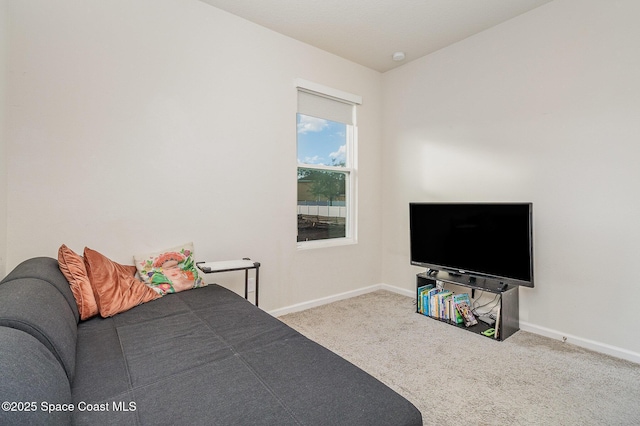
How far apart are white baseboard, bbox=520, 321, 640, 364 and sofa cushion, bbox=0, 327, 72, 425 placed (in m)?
3.32

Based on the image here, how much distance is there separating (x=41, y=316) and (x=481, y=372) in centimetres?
247

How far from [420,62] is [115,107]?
10.5 ft

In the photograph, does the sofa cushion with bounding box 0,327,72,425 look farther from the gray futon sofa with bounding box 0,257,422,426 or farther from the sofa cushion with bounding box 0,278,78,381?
the sofa cushion with bounding box 0,278,78,381

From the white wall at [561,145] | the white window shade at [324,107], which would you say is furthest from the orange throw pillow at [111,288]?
the white wall at [561,145]

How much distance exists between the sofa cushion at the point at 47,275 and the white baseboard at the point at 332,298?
1794mm

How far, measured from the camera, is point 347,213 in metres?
4.00

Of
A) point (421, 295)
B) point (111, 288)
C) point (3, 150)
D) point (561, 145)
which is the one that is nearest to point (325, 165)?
point (421, 295)

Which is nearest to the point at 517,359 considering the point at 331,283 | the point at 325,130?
the point at 331,283

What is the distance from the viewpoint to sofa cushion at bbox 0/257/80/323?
1550 mm

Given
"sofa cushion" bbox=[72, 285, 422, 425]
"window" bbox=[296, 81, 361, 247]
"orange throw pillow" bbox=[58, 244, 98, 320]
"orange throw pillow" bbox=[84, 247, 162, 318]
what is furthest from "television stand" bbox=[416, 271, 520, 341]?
"orange throw pillow" bbox=[58, 244, 98, 320]

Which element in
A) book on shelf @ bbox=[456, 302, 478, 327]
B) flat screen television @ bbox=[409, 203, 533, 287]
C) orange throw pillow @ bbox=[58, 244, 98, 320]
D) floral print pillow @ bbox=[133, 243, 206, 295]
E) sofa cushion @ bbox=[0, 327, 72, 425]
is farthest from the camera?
book on shelf @ bbox=[456, 302, 478, 327]

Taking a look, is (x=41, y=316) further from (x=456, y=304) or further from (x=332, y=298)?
(x=456, y=304)

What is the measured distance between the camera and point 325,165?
12.2ft

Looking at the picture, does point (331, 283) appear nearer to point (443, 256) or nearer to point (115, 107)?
point (443, 256)
